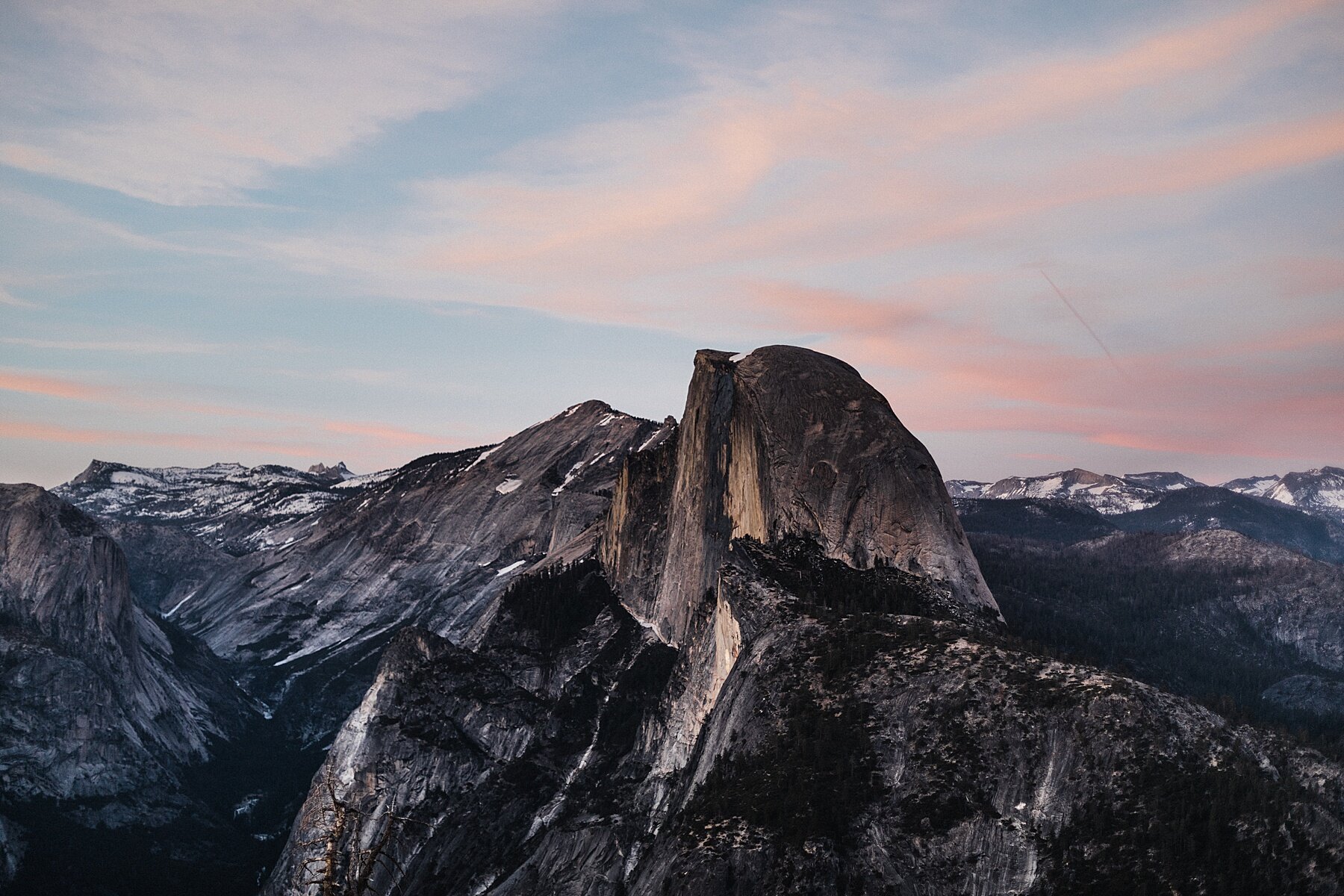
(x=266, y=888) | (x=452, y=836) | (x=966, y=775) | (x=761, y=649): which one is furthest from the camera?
(x=266, y=888)

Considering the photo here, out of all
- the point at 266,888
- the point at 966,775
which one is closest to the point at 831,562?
the point at 966,775

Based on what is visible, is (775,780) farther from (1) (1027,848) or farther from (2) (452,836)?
(2) (452,836)

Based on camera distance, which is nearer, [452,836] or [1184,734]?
[1184,734]

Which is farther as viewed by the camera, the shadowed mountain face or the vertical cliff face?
the vertical cliff face

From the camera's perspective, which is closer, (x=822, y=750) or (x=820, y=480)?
(x=822, y=750)

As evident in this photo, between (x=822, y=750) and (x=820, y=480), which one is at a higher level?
(x=820, y=480)

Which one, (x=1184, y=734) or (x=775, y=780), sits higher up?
(x=1184, y=734)

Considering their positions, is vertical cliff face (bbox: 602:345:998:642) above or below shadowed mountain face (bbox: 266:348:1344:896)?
above

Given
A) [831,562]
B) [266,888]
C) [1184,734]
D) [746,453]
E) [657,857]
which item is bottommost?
[266,888]
